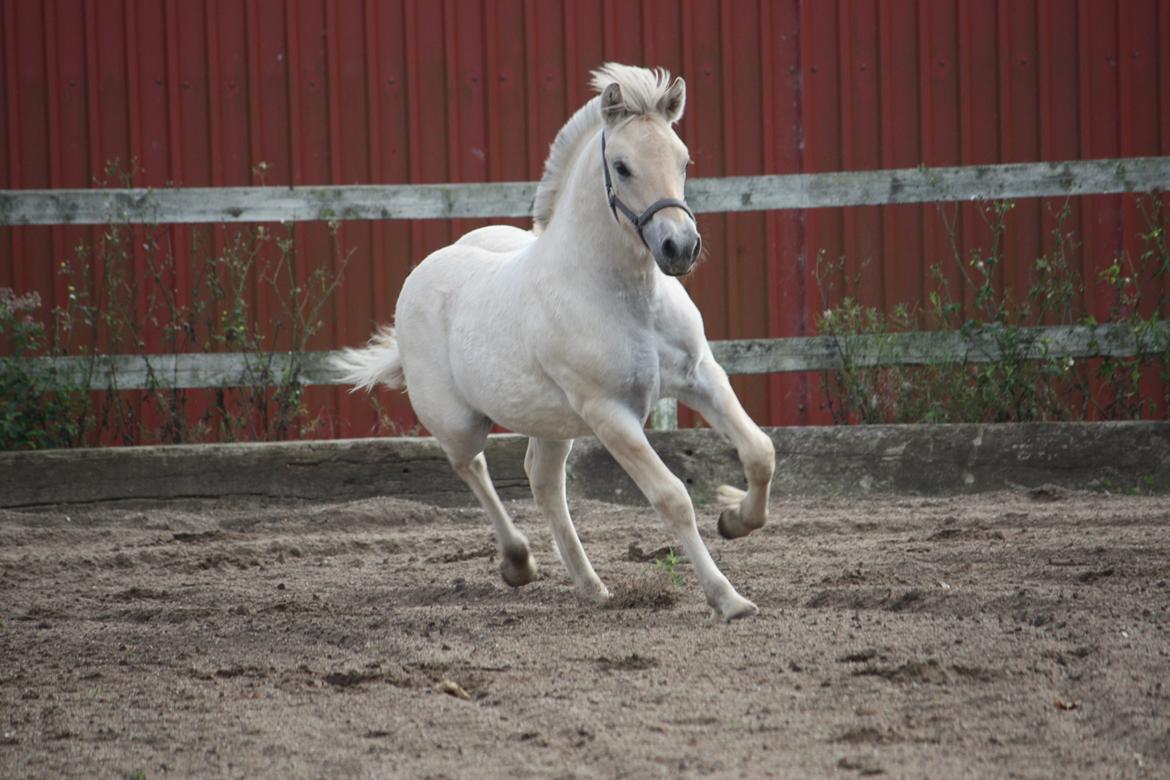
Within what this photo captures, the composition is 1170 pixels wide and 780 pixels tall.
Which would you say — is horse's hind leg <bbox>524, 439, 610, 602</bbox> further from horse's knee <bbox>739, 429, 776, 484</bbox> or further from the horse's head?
the horse's head

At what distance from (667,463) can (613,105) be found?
328cm

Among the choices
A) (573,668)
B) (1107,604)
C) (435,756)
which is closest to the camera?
(435,756)

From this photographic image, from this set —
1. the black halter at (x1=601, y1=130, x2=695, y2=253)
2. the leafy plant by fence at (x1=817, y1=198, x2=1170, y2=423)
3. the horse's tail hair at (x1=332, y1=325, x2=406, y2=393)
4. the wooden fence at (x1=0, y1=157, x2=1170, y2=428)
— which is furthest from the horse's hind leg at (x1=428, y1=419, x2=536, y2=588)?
the leafy plant by fence at (x1=817, y1=198, x2=1170, y2=423)

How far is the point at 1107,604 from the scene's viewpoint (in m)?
4.18

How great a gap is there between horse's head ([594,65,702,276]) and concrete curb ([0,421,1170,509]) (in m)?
3.22

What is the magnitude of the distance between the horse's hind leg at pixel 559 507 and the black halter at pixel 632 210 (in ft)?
3.89

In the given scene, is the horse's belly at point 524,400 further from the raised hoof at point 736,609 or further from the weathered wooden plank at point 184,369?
the weathered wooden plank at point 184,369

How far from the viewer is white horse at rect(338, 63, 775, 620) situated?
14.3ft

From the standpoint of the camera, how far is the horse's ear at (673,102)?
445 cm

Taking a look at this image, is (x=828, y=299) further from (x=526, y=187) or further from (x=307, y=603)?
(x=307, y=603)

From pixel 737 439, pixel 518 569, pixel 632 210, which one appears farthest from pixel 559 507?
pixel 632 210

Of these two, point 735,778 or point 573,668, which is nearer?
point 735,778

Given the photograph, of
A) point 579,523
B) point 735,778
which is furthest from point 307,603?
point 735,778

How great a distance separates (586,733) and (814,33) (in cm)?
776
